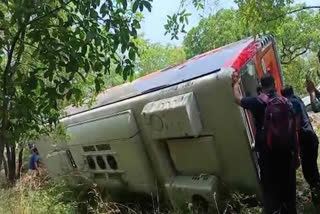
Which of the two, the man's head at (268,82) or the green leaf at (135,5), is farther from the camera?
the man's head at (268,82)

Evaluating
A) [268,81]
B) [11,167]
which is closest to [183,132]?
[268,81]

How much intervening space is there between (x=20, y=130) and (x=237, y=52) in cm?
332

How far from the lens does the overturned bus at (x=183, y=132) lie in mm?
5602

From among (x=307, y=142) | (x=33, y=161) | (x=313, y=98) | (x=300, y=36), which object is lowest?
(x=300, y=36)

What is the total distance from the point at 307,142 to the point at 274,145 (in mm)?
1000

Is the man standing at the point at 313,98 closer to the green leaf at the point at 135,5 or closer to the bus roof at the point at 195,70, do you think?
the bus roof at the point at 195,70

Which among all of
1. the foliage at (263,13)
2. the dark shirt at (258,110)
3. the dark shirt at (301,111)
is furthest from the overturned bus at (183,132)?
the dark shirt at (258,110)

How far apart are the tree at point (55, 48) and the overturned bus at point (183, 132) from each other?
2.17 metres

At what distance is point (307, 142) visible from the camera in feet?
17.7

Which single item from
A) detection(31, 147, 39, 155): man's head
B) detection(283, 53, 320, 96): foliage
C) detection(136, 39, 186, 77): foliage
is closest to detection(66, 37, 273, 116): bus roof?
detection(31, 147, 39, 155): man's head

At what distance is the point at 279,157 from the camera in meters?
4.68

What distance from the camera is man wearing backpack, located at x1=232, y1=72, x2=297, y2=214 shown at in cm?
457

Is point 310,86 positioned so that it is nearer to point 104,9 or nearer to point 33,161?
point 104,9

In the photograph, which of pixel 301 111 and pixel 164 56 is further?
pixel 164 56
